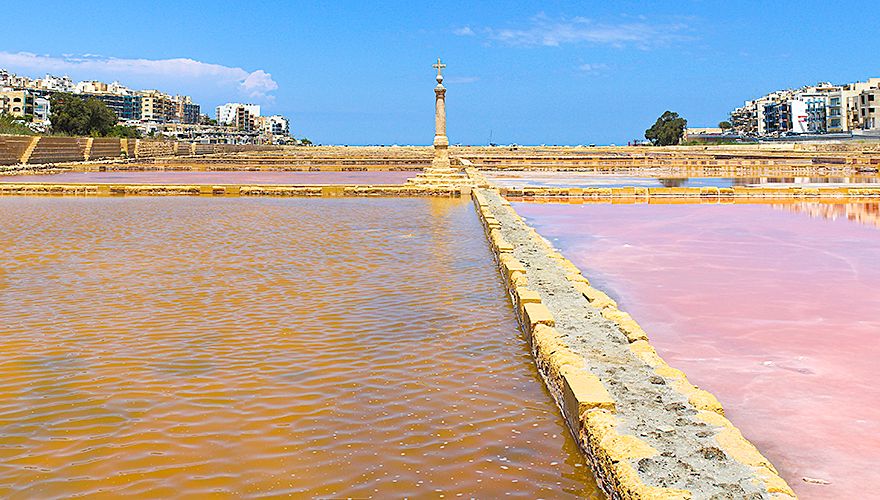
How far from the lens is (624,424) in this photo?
3.14 metres

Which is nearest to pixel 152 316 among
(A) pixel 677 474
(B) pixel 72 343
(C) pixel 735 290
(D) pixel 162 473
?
(B) pixel 72 343

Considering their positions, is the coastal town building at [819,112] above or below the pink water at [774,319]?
above

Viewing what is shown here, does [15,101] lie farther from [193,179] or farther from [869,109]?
[869,109]

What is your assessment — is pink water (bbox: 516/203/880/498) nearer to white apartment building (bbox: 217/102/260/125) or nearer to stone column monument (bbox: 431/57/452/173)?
stone column monument (bbox: 431/57/452/173)

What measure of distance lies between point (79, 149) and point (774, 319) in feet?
141

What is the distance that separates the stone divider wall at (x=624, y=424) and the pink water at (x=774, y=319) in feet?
1.23

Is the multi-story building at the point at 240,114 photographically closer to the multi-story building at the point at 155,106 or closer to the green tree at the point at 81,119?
the multi-story building at the point at 155,106

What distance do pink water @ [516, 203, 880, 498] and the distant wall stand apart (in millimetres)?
31575

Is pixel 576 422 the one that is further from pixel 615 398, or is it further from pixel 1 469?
pixel 1 469

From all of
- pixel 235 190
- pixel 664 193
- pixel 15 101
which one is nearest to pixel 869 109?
pixel 664 193

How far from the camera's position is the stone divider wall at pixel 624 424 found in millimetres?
2646

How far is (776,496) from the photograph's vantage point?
8.32 feet

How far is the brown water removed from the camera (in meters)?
3.10

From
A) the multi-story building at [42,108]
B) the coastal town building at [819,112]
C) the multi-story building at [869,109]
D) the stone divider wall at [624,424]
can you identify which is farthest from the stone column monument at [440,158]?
the multi-story building at [42,108]
